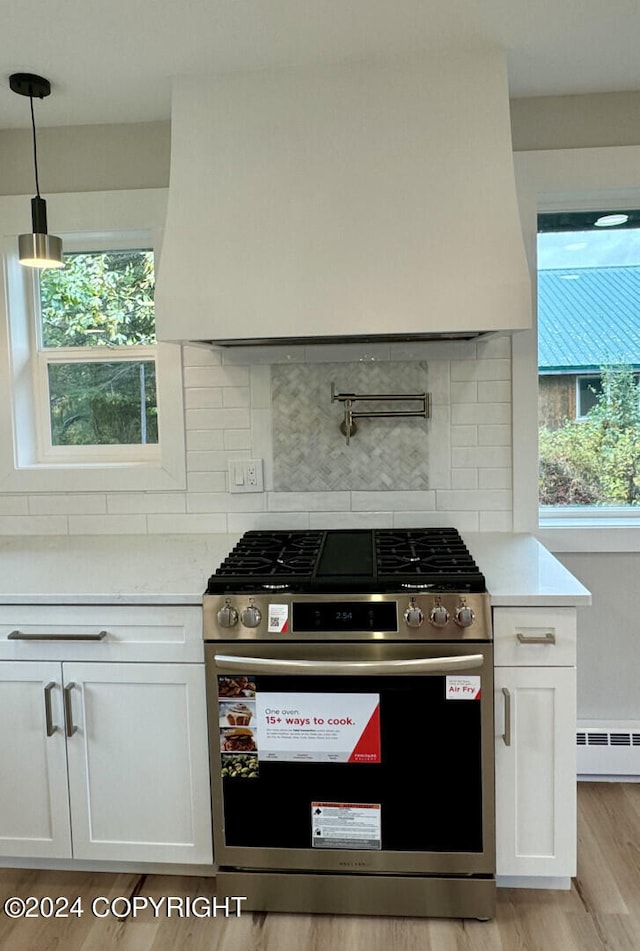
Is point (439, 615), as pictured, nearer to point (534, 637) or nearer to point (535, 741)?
point (534, 637)

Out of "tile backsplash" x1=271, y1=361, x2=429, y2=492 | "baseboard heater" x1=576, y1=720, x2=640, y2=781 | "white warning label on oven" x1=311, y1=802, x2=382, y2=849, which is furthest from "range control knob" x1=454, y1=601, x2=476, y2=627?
"baseboard heater" x1=576, y1=720, x2=640, y2=781

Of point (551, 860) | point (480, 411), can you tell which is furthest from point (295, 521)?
point (551, 860)

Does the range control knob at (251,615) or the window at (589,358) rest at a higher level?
the window at (589,358)

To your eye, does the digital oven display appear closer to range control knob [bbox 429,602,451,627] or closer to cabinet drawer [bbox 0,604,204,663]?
range control knob [bbox 429,602,451,627]

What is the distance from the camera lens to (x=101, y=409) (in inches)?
108

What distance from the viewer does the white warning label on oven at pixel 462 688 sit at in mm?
1847

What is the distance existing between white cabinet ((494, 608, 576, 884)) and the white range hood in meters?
0.86

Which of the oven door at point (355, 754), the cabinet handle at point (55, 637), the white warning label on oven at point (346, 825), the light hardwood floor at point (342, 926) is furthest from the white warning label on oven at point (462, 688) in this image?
the cabinet handle at point (55, 637)

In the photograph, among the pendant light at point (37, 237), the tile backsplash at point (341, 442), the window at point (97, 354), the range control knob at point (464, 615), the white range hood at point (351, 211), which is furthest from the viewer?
the window at point (97, 354)

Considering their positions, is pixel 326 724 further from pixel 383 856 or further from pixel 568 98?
pixel 568 98

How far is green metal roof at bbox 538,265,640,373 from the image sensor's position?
2.60 m

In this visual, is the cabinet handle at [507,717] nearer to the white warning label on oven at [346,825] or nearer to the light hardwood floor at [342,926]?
the white warning label on oven at [346,825]

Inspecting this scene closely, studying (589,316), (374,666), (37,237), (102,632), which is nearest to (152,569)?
(102,632)

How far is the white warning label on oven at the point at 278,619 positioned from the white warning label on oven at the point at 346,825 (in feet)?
1.57
